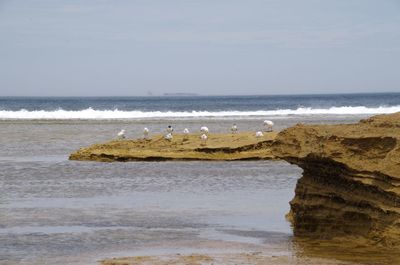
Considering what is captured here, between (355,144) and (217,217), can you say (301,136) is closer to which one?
(355,144)

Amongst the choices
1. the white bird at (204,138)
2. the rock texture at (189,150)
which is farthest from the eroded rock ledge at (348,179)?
the white bird at (204,138)

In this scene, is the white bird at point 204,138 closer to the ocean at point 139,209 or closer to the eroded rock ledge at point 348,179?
the ocean at point 139,209

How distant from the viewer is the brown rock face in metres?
10.5

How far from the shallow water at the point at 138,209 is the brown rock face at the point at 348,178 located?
2.07ft

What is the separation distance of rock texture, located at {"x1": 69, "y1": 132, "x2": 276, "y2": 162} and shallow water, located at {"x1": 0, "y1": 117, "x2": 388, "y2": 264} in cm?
72

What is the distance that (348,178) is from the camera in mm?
11008

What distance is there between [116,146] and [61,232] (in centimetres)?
1318

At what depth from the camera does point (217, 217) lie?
1357cm

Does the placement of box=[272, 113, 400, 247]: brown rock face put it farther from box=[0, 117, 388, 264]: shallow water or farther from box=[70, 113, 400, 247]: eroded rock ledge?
box=[0, 117, 388, 264]: shallow water

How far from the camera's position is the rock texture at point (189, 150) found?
2397 cm

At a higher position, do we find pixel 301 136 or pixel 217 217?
pixel 301 136

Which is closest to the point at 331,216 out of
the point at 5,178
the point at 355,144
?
the point at 355,144

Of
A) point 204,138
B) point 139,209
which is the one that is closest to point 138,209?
point 139,209

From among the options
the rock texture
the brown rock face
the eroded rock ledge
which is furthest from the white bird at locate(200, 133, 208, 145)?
the brown rock face
